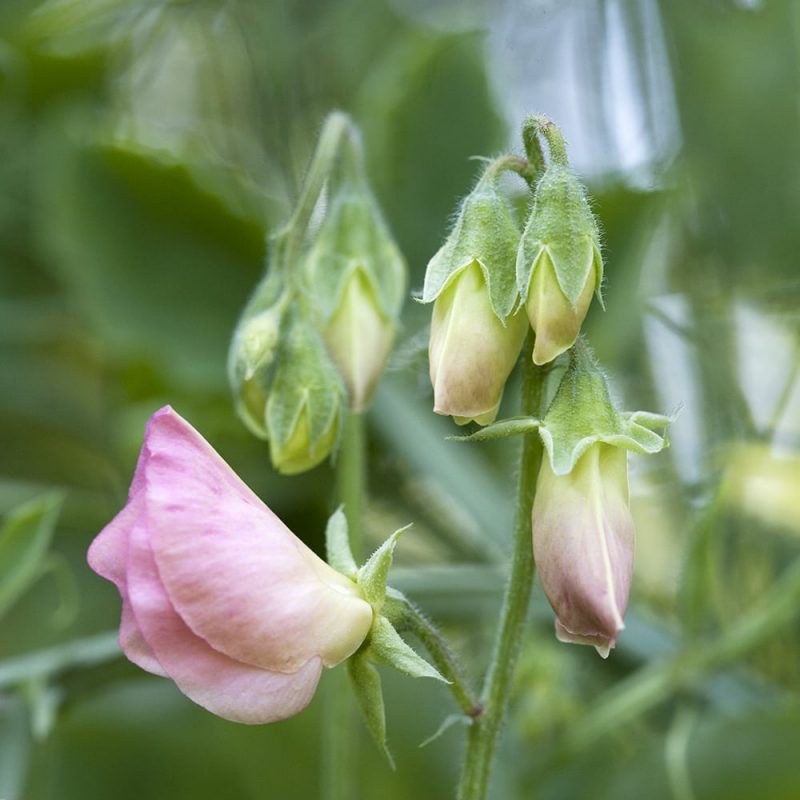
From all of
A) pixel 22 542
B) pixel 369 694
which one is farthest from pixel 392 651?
pixel 22 542

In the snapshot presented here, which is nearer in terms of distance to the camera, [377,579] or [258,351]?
[377,579]

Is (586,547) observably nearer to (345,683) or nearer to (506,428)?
(506,428)

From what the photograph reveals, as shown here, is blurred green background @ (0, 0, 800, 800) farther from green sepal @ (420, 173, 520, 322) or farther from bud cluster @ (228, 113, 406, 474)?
green sepal @ (420, 173, 520, 322)

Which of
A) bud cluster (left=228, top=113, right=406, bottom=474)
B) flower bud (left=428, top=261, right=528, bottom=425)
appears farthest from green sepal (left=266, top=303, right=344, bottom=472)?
flower bud (left=428, top=261, right=528, bottom=425)

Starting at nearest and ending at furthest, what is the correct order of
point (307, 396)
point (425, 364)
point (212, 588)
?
point (212, 588), point (307, 396), point (425, 364)

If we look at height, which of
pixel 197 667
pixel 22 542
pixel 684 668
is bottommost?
pixel 684 668

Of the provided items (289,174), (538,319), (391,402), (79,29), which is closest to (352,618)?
(538,319)
